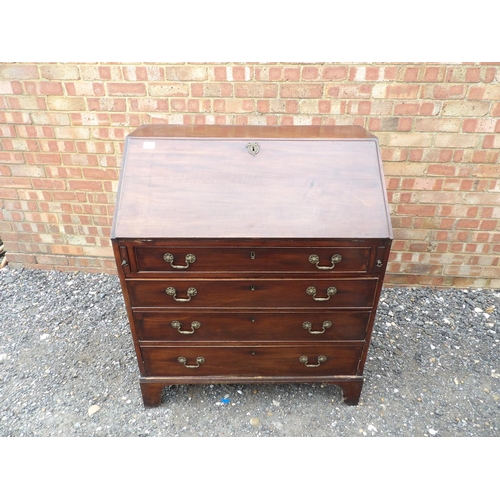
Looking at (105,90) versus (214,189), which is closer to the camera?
(214,189)

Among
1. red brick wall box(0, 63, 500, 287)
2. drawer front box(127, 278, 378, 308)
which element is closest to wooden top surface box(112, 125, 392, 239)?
drawer front box(127, 278, 378, 308)

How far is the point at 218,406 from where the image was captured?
236cm

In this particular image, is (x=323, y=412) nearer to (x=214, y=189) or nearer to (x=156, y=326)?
(x=156, y=326)

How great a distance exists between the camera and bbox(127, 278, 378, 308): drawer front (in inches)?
76.4

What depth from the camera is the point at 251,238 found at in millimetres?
1791

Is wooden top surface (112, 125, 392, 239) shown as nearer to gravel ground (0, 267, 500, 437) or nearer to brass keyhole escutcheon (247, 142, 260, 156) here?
brass keyhole escutcheon (247, 142, 260, 156)

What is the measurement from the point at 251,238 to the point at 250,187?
10.6 inches

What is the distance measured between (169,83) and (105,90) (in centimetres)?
49

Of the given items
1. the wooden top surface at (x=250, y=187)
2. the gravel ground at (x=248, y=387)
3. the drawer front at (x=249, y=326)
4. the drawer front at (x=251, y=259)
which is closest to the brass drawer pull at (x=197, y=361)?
Answer: the drawer front at (x=249, y=326)

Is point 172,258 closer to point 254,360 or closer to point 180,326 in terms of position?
point 180,326

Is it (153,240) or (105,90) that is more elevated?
(105,90)

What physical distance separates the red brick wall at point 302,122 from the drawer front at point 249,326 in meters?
1.39

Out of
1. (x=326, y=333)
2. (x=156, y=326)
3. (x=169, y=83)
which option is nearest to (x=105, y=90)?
(x=169, y=83)

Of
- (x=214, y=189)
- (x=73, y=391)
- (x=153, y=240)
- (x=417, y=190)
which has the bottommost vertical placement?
(x=73, y=391)
